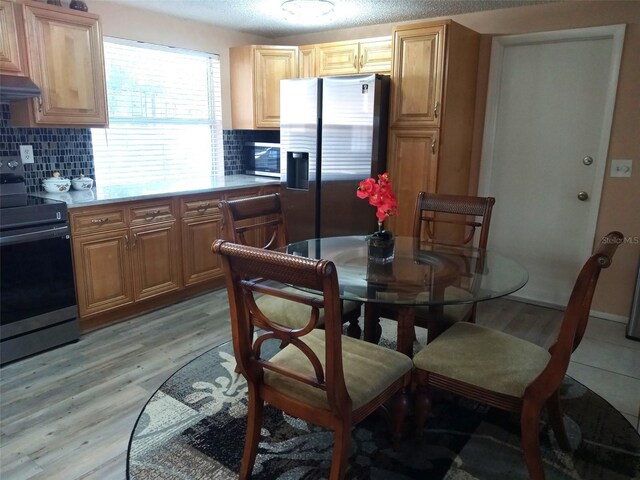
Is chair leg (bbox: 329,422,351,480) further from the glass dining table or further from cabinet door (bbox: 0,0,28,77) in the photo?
cabinet door (bbox: 0,0,28,77)

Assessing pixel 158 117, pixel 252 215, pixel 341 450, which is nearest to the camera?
pixel 341 450

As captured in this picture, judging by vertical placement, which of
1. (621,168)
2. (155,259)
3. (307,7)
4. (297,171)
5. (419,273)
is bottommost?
(155,259)

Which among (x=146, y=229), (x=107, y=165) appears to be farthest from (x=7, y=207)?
(x=107, y=165)

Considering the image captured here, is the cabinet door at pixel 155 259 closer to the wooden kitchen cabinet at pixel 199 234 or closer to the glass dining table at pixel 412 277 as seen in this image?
the wooden kitchen cabinet at pixel 199 234

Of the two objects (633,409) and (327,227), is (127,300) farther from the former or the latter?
(633,409)

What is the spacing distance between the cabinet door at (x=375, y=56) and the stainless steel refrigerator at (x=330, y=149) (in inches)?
11.8

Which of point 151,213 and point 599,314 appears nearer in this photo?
point 151,213

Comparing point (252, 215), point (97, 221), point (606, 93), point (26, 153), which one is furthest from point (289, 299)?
point (606, 93)

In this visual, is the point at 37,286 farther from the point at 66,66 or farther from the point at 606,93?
the point at 606,93

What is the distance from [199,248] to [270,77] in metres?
1.73

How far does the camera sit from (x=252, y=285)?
4.77 ft

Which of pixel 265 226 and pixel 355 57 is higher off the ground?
pixel 355 57

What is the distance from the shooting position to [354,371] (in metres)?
1.63

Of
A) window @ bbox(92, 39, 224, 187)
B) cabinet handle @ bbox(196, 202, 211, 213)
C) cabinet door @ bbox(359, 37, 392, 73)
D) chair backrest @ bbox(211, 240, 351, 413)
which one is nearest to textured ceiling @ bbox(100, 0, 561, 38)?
cabinet door @ bbox(359, 37, 392, 73)
